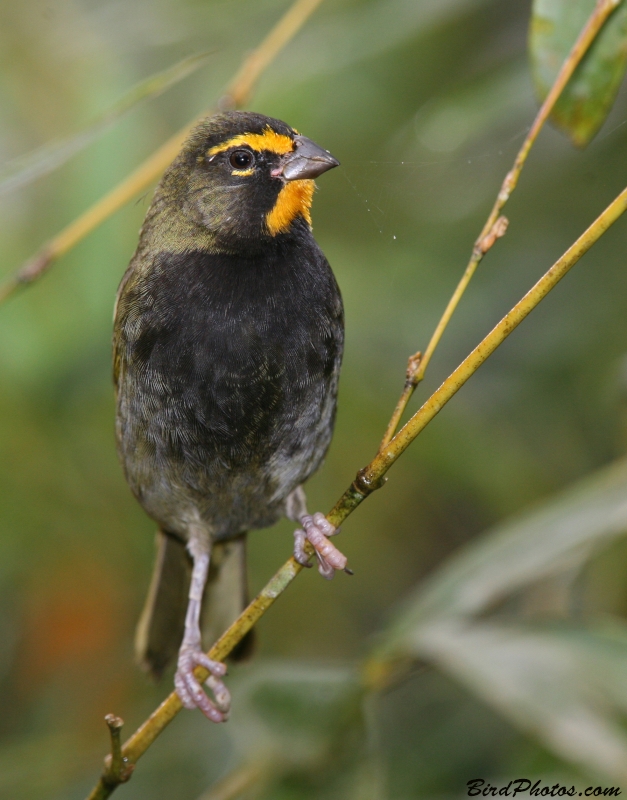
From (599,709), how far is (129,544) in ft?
8.97

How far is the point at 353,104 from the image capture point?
4.69 metres

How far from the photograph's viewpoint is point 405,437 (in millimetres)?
2203

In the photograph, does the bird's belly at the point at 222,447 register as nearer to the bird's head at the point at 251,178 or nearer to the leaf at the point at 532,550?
the bird's head at the point at 251,178

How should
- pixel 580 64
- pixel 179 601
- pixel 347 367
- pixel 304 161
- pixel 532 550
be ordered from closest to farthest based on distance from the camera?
1. pixel 580 64
2. pixel 304 161
3. pixel 532 550
4. pixel 179 601
5. pixel 347 367

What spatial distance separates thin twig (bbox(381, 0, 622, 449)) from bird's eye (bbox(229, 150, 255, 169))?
0.90 m

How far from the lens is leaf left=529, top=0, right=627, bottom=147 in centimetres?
280

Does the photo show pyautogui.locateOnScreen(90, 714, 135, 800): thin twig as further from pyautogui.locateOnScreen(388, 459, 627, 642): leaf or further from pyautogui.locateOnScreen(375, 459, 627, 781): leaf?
pyautogui.locateOnScreen(388, 459, 627, 642): leaf

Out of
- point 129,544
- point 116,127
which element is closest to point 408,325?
point 116,127

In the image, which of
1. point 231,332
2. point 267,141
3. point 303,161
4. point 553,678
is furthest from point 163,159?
point 553,678

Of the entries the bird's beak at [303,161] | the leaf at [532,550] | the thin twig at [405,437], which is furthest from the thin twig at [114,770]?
the bird's beak at [303,161]

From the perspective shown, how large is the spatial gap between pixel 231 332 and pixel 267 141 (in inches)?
23.3

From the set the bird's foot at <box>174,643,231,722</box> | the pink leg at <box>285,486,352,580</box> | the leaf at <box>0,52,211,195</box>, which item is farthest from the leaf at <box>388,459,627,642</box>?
the leaf at <box>0,52,211,195</box>

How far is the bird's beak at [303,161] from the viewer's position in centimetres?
293

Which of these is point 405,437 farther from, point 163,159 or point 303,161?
point 163,159
